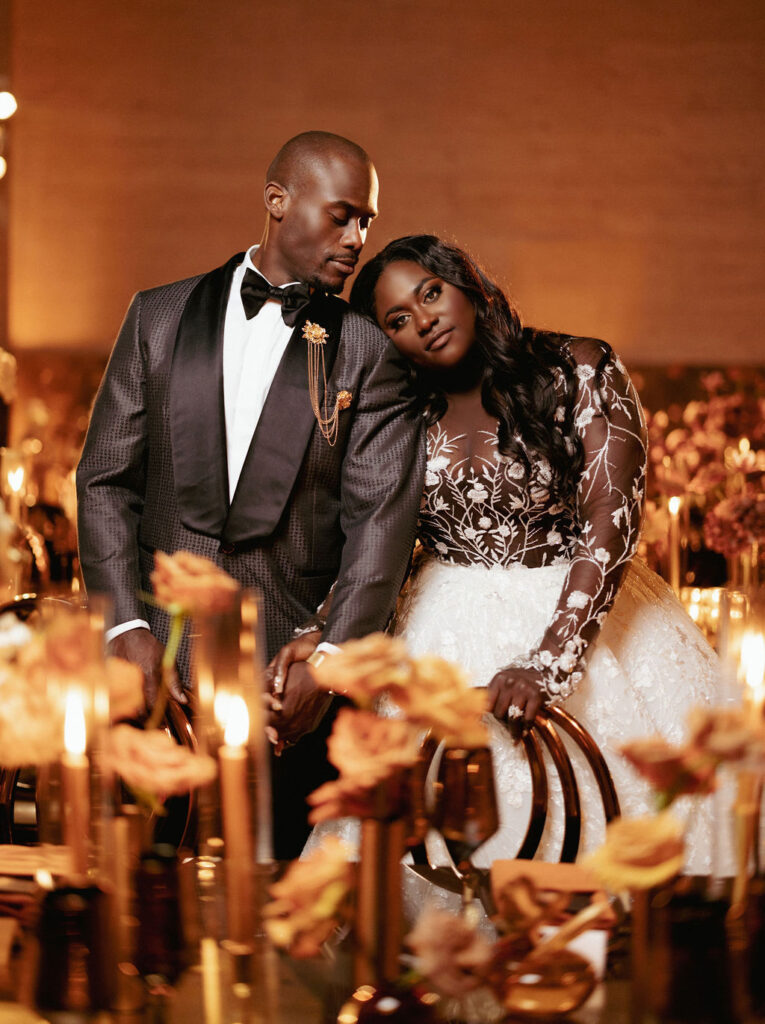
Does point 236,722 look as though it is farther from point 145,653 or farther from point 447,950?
point 145,653

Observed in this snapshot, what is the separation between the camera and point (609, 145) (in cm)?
574

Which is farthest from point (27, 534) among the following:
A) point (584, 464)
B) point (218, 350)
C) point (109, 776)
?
point (109, 776)

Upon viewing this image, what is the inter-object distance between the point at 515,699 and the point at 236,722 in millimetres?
914

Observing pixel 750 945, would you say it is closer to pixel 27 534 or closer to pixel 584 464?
pixel 584 464

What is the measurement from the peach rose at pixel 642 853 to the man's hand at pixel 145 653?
124cm

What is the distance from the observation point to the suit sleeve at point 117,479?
2131 mm

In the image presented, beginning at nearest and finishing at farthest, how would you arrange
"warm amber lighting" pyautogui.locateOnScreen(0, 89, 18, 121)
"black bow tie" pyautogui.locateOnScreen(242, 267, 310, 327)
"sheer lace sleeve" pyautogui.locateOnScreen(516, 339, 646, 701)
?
"sheer lace sleeve" pyautogui.locateOnScreen(516, 339, 646, 701) → "black bow tie" pyautogui.locateOnScreen(242, 267, 310, 327) → "warm amber lighting" pyautogui.locateOnScreen(0, 89, 18, 121)

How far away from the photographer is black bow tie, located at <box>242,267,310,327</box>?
2.15m

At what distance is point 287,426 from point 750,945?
1368mm

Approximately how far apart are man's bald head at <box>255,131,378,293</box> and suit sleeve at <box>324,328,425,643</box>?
188 mm

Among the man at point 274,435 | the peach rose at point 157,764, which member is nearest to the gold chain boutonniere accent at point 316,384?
the man at point 274,435

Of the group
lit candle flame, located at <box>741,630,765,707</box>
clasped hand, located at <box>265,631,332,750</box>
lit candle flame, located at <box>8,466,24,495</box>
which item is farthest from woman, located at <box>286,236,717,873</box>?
lit candle flame, located at <box>8,466,24,495</box>

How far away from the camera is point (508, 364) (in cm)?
212

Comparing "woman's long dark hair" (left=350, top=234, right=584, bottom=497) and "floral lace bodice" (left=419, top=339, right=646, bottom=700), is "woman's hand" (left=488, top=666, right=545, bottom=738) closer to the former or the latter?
"floral lace bodice" (left=419, top=339, right=646, bottom=700)
